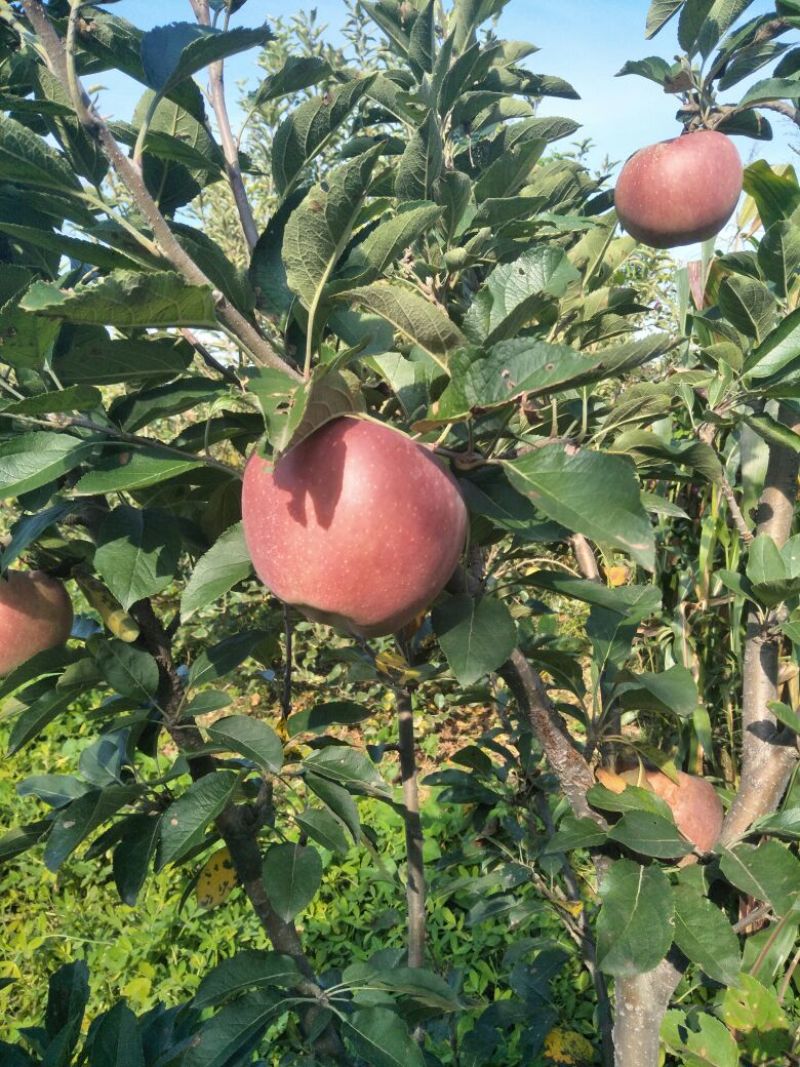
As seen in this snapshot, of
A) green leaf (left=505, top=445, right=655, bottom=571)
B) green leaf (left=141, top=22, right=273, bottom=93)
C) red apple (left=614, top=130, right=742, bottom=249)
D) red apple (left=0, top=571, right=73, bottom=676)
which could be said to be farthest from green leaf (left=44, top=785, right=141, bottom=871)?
red apple (left=614, top=130, right=742, bottom=249)

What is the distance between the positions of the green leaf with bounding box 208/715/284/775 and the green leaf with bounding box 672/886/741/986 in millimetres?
380

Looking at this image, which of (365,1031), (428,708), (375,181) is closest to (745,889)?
(365,1031)

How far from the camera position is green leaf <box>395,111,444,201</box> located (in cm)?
82

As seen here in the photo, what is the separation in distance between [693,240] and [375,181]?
3.72ft

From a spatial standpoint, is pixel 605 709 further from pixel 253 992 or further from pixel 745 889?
pixel 253 992

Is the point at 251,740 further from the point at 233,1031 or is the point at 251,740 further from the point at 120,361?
the point at 120,361

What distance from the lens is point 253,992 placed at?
2.62 feet

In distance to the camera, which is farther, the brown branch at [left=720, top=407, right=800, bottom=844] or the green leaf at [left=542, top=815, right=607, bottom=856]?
the brown branch at [left=720, top=407, right=800, bottom=844]

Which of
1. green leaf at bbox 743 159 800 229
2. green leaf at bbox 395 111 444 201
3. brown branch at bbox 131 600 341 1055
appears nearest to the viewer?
green leaf at bbox 395 111 444 201

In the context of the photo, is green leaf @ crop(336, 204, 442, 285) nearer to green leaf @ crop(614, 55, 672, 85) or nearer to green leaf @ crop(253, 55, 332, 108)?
green leaf @ crop(253, 55, 332, 108)

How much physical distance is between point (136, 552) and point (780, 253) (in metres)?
0.76

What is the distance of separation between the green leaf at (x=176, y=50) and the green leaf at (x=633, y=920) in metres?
0.73

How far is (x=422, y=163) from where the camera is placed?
0.84 metres

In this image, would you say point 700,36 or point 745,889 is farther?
point 700,36
